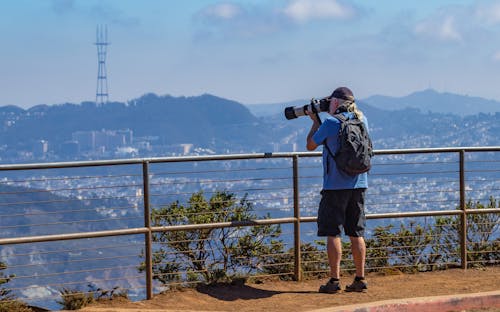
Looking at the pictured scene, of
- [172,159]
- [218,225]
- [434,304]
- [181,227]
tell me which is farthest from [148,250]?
[434,304]

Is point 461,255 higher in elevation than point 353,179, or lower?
lower

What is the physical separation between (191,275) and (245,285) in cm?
58

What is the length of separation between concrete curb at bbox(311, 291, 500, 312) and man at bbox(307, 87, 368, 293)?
754mm

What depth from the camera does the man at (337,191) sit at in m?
8.81

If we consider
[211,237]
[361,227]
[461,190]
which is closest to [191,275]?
[211,237]

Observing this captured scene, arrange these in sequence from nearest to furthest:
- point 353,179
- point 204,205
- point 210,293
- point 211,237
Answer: point 353,179 < point 210,293 < point 211,237 < point 204,205

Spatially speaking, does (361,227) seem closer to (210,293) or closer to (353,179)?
(353,179)

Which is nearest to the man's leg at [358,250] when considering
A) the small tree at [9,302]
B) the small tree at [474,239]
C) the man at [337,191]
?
the man at [337,191]

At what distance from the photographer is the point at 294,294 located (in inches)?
369

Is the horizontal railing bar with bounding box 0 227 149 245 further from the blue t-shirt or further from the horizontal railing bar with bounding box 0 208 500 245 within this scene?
the blue t-shirt

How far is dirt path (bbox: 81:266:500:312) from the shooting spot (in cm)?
883

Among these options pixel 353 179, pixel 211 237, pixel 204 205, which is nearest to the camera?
pixel 353 179

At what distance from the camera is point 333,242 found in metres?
9.01

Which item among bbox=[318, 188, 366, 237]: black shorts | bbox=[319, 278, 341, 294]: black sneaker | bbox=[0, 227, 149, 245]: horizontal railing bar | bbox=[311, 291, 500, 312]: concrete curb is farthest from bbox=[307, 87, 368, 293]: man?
bbox=[0, 227, 149, 245]: horizontal railing bar
